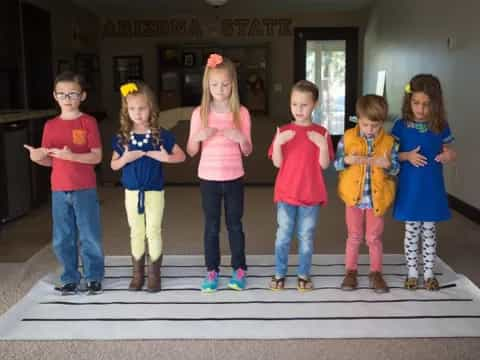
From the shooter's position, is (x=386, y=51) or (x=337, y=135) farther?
(x=337, y=135)

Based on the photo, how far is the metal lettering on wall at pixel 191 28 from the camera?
8.98m

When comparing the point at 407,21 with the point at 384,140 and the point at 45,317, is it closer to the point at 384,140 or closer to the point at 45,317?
the point at 384,140

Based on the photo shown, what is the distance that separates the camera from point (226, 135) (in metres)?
2.54

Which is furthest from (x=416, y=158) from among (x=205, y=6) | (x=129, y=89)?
(x=205, y=6)

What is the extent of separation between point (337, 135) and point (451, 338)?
7.43 m

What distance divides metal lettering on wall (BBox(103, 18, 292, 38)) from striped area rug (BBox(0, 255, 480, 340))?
6.72 meters

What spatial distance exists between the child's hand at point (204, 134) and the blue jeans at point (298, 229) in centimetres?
45

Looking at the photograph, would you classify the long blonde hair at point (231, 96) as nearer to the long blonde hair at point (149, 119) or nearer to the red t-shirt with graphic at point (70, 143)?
the long blonde hair at point (149, 119)

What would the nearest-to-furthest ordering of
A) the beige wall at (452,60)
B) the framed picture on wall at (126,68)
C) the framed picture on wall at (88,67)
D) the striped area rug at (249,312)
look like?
the striped area rug at (249,312)
the beige wall at (452,60)
the framed picture on wall at (88,67)
the framed picture on wall at (126,68)

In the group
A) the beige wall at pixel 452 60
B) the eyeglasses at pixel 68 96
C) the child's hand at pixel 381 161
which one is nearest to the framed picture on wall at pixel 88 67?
the beige wall at pixel 452 60

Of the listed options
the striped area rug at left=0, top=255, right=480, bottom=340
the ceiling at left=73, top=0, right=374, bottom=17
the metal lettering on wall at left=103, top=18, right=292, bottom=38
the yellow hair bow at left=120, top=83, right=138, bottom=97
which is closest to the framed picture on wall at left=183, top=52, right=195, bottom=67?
the metal lettering on wall at left=103, top=18, right=292, bottom=38

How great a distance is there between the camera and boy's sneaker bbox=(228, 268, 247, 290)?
2695 millimetres

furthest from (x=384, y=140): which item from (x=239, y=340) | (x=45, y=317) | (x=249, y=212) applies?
(x=249, y=212)

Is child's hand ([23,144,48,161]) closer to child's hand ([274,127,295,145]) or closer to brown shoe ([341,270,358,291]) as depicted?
child's hand ([274,127,295,145])
